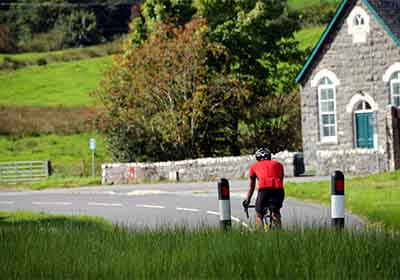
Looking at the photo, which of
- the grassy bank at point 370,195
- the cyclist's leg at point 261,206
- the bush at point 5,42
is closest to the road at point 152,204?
the grassy bank at point 370,195

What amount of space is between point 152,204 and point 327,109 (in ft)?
59.0

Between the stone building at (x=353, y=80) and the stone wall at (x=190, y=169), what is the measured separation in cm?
200

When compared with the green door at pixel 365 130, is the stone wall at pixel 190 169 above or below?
below

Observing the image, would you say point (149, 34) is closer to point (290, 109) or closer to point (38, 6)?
point (290, 109)

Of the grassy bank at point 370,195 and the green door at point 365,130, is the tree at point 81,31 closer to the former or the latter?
the green door at point 365,130

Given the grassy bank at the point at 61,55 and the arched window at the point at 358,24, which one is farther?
the grassy bank at the point at 61,55

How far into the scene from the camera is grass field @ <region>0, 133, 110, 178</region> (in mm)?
62891

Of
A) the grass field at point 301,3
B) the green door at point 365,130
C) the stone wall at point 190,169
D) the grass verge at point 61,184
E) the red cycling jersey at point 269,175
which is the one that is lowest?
the red cycling jersey at point 269,175

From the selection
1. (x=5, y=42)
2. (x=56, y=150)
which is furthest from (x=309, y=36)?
(x=5, y=42)

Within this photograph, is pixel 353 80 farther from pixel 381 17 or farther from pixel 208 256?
pixel 208 256

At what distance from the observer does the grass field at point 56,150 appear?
206 ft

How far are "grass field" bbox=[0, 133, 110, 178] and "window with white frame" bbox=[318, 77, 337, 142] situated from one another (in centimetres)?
1467

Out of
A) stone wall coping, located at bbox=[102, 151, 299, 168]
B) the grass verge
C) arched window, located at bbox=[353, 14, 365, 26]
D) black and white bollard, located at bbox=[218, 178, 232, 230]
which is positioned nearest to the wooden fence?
the grass verge

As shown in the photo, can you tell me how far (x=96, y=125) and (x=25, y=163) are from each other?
8774 mm
